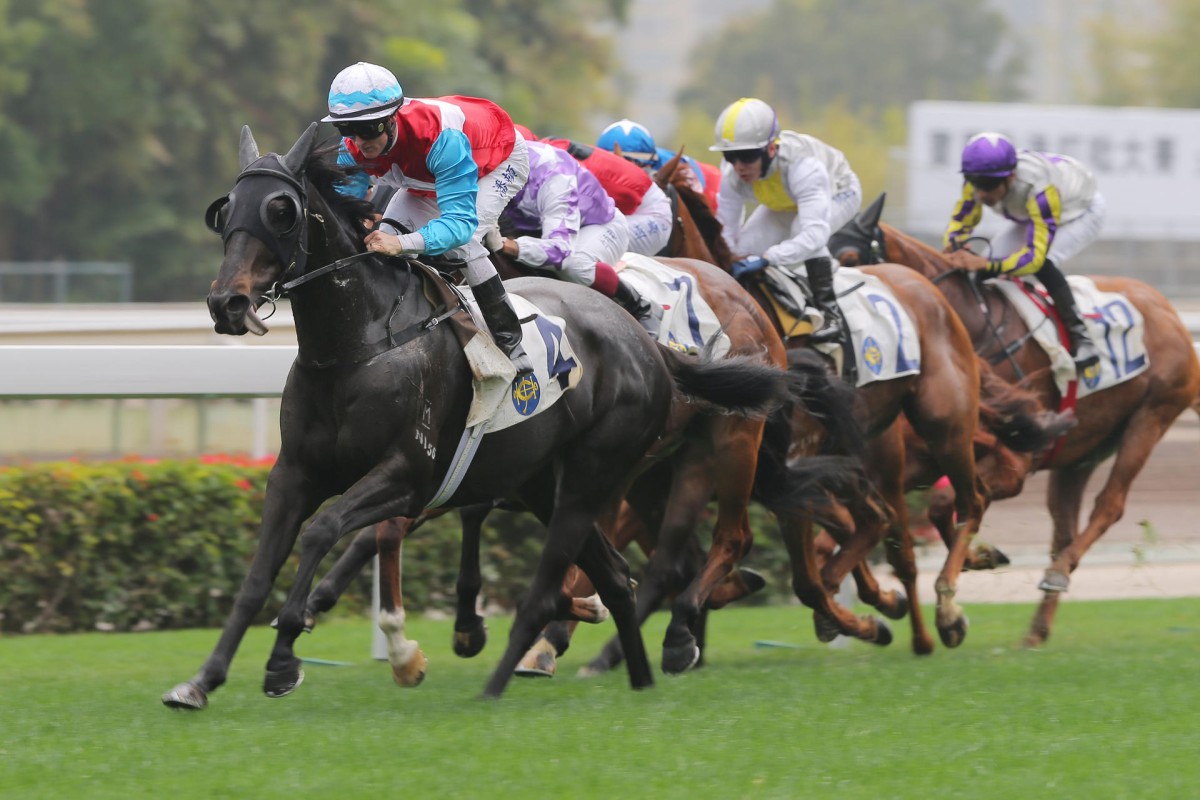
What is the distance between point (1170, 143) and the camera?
1090 inches

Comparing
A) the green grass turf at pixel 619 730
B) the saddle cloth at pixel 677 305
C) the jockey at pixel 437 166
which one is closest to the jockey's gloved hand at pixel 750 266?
the saddle cloth at pixel 677 305

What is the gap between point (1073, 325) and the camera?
827 centimetres

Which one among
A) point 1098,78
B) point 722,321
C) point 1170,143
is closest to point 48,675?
point 722,321

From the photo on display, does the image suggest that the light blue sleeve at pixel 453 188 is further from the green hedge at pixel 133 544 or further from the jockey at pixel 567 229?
the green hedge at pixel 133 544

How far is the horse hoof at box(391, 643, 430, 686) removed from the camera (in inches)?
228

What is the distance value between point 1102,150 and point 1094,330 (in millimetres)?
20153

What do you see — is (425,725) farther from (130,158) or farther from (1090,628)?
(130,158)

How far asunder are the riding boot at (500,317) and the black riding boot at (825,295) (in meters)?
2.01

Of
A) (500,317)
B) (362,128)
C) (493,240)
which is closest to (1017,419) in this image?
(493,240)

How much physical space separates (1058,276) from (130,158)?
62.7 feet

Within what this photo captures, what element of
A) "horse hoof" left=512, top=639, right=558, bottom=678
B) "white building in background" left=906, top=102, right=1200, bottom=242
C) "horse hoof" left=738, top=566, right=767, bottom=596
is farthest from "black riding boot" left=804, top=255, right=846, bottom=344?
"white building in background" left=906, top=102, right=1200, bottom=242

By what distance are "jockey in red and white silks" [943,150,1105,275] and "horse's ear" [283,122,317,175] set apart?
390 centimetres

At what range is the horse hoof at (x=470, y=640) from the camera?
633cm

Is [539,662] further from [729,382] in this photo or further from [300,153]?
[300,153]
